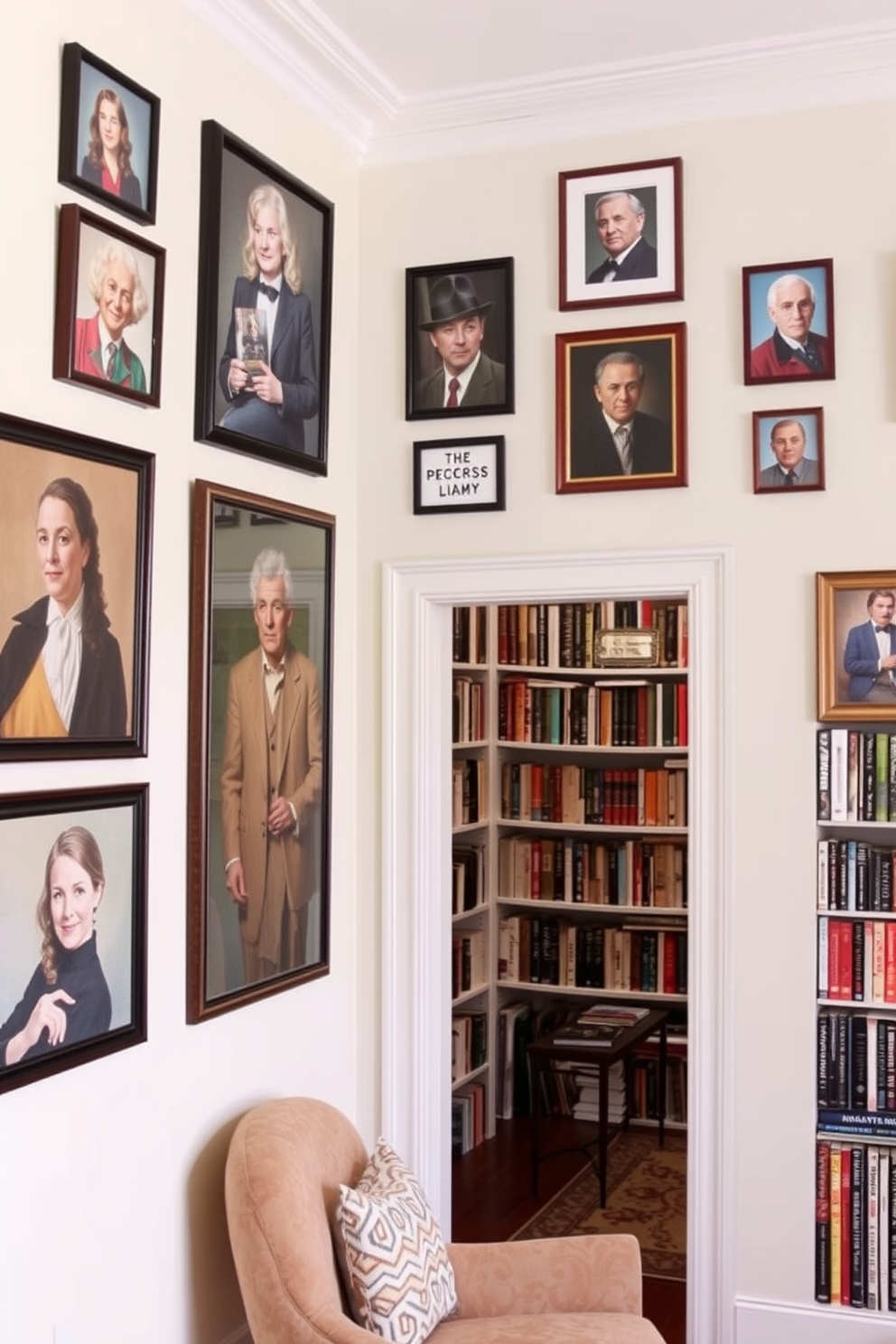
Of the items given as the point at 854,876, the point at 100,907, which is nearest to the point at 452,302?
the point at 854,876

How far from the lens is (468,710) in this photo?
18.9ft

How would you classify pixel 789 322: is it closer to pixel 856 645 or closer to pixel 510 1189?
pixel 856 645

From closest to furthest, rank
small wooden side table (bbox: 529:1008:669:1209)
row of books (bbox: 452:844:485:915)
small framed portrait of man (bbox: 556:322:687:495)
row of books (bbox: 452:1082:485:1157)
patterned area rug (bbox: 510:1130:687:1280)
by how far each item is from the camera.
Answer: small framed portrait of man (bbox: 556:322:687:495) → patterned area rug (bbox: 510:1130:687:1280) → small wooden side table (bbox: 529:1008:669:1209) → row of books (bbox: 452:1082:485:1157) → row of books (bbox: 452:844:485:915)

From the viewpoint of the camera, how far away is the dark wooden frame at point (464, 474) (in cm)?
388

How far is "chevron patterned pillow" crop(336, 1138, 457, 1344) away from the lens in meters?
2.94

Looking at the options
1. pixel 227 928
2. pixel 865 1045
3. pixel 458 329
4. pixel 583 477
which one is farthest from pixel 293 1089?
pixel 458 329

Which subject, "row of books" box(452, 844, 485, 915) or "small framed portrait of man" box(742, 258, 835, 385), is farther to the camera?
"row of books" box(452, 844, 485, 915)

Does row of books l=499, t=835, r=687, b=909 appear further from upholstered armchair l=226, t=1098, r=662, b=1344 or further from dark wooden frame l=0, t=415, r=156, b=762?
dark wooden frame l=0, t=415, r=156, b=762

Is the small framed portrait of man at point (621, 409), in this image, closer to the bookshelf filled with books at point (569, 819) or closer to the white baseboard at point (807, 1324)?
the bookshelf filled with books at point (569, 819)

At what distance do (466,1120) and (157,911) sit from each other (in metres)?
2.89

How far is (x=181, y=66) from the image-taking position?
10.4ft

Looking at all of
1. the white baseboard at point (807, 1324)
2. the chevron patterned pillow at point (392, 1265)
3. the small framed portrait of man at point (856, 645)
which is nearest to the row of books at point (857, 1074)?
the white baseboard at point (807, 1324)

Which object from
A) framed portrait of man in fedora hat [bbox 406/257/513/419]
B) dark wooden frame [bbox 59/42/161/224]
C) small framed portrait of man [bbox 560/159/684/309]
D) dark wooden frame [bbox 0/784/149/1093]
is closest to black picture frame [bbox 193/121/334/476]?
framed portrait of man in fedora hat [bbox 406/257/513/419]

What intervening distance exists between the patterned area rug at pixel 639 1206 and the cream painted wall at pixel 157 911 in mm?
1355
